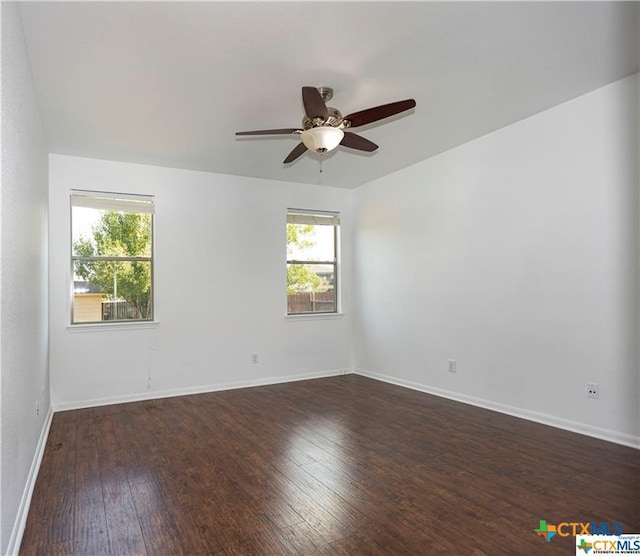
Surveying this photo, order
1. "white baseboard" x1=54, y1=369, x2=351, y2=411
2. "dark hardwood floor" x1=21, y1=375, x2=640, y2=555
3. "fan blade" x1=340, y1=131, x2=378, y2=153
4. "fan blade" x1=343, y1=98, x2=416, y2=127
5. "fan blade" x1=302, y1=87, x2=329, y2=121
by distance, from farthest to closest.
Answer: "white baseboard" x1=54, y1=369, x2=351, y2=411 → "fan blade" x1=340, y1=131, x2=378, y2=153 → "fan blade" x1=343, y1=98, x2=416, y2=127 → "fan blade" x1=302, y1=87, x2=329, y2=121 → "dark hardwood floor" x1=21, y1=375, x2=640, y2=555

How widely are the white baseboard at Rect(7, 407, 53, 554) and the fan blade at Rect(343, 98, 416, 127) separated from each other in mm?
2886

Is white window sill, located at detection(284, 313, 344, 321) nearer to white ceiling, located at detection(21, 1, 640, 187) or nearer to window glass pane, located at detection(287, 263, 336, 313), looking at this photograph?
window glass pane, located at detection(287, 263, 336, 313)

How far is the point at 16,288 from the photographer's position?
211 centimetres

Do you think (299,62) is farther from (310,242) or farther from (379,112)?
(310,242)

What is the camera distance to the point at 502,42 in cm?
258

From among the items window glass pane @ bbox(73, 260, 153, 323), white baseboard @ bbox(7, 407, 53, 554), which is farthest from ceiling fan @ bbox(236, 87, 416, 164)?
window glass pane @ bbox(73, 260, 153, 323)

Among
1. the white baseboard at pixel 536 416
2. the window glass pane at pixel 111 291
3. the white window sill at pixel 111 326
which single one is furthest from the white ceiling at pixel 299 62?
the white baseboard at pixel 536 416

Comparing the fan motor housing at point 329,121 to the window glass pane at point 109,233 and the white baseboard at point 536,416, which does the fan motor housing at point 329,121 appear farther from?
the white baseboard at point 536,416

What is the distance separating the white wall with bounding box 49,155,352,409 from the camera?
14.5 ft

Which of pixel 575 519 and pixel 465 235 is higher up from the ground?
pixel 465 235

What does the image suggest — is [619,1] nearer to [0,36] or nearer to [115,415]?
[0,36]

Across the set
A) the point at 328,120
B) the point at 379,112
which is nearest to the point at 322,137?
the point at 328,120

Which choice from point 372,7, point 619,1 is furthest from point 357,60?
point 619,1

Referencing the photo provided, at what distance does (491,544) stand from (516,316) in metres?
2.30
